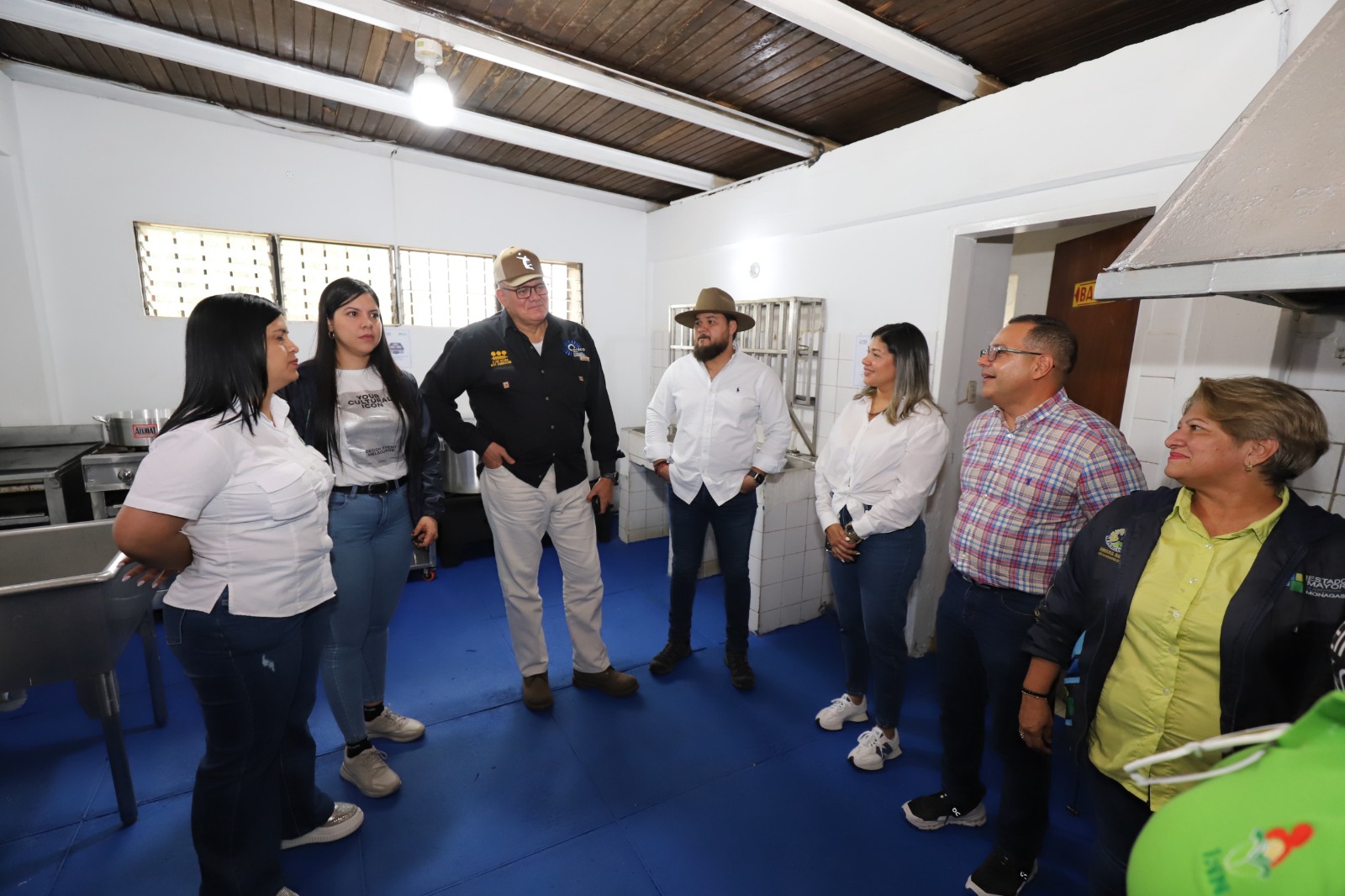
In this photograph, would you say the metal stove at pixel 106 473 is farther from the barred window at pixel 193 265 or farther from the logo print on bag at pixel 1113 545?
the logo print on bag at pixel 1113 545

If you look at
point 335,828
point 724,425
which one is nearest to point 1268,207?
point 724,425

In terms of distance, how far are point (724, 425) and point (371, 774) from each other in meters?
1.79

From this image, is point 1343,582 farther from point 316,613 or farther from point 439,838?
point 439,838

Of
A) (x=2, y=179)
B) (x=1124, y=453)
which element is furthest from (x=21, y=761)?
(x=1124, y=453)

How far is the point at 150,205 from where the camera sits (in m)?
3.16

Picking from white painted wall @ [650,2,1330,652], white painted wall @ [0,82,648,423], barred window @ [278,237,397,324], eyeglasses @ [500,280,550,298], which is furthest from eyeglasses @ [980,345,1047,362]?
white painted wall @ [0,82,648,423]

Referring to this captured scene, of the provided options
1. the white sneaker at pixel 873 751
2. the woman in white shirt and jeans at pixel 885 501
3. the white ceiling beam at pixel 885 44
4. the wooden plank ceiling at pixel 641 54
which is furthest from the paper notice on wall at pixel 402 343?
the white sneaker at pixel 873 751

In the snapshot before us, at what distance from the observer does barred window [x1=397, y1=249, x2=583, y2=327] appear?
4031 millimetres

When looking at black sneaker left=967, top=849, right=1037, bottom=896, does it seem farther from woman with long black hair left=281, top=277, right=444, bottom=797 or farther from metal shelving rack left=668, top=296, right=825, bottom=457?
metal shelving rack left=668, top=296, right=825, bottom=457

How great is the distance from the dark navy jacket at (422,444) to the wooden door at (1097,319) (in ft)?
8.85

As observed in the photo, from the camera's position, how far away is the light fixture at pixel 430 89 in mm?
2176

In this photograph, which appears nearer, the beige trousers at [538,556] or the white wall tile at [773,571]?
the beige trousers at [538,556]

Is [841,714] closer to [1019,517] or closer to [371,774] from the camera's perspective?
[1019,517]

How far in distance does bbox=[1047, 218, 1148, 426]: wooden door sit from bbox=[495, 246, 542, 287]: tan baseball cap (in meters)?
2.29
